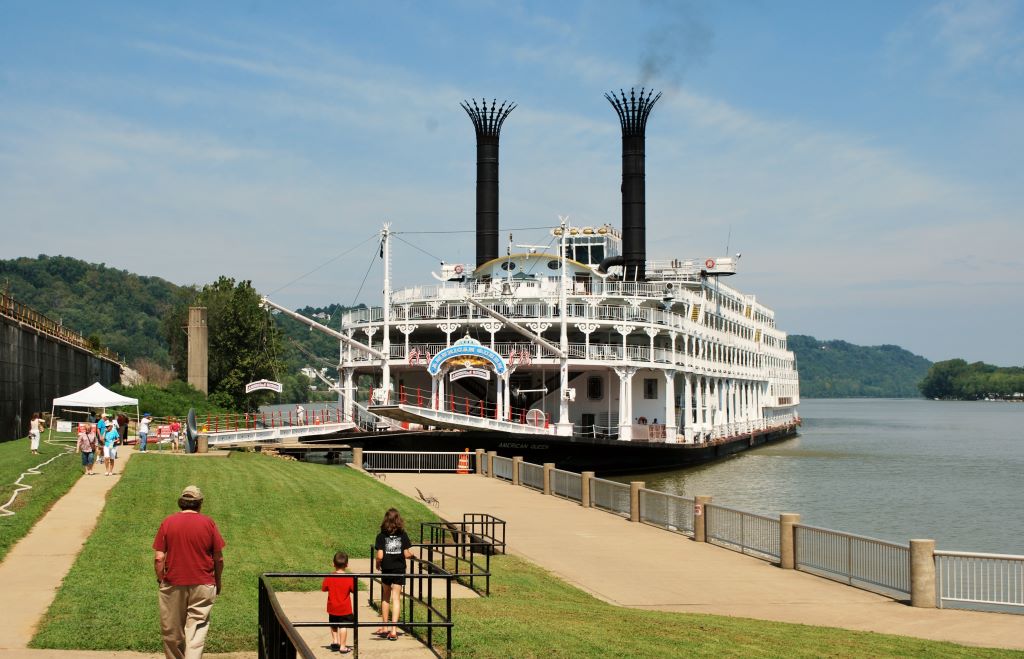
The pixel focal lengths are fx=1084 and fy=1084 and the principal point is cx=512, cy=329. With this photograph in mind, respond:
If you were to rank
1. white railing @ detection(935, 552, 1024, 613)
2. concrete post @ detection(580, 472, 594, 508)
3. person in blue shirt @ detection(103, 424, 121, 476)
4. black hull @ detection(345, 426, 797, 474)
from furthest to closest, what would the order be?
black hull @ detection(345, 426, 797, 474)
concrete post @ detection(580, 472, 594, 508)
person in blue shirt @ detection(103, 424, 121, 476)
white railing @ detection(935, 552, 1024, 613)

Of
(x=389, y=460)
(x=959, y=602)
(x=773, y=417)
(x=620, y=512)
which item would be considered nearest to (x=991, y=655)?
(x=959, y=602)

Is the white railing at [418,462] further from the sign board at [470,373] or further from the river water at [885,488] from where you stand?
the river water at [885,488]

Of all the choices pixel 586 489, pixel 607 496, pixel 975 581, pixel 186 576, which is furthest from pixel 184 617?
pixel 586 489

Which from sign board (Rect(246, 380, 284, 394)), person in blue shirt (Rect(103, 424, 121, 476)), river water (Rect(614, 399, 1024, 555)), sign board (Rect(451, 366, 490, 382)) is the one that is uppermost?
sign board (Rect(451, 366, 490, 382))

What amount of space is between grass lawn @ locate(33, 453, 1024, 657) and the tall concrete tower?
157 feet

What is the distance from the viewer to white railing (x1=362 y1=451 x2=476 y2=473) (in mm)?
41531

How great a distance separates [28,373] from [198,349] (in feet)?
95.6

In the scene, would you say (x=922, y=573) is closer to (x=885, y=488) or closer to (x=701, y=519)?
(x=701, y=519)

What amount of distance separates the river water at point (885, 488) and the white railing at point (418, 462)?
29.3 feet

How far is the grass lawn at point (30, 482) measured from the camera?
17406mm

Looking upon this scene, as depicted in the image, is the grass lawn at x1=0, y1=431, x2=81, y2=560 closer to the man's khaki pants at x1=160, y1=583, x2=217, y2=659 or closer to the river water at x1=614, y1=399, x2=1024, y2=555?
the man's khaki pants at x1=160, y1=583, x2=217, y2=659

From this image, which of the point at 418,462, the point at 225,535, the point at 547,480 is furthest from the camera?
the point at 418,462

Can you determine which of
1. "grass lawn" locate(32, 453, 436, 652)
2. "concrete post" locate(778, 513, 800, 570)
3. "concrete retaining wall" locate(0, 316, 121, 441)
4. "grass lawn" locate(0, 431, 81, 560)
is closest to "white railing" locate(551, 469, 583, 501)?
"grass lawn" locate(32, 453, 436, 652)

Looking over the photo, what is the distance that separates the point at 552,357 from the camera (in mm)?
49062
